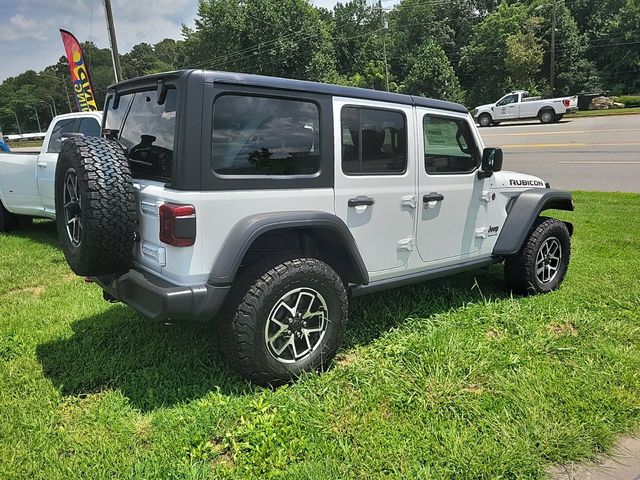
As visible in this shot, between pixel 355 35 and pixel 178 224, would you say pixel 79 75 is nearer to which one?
pixel 178 224

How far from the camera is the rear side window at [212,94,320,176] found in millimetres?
2668

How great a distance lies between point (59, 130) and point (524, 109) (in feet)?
88.0

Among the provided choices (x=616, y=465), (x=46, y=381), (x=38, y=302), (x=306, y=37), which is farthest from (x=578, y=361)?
(x=306, y=37)

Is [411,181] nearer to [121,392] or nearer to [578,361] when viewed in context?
[578,361]

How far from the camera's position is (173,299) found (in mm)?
2496

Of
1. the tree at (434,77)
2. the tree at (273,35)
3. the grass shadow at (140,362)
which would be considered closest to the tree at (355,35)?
the tree at (273,35)

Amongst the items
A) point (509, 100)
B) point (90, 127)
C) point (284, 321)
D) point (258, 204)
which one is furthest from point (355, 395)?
point (509, 100)

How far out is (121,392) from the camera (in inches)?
115

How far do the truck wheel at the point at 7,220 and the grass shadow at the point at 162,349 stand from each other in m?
4.87

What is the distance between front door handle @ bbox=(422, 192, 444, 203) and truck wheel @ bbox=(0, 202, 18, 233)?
712cm

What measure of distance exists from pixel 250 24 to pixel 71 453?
46487 mm

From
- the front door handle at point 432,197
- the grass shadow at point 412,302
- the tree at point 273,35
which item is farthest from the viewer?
the tree at point 273,35

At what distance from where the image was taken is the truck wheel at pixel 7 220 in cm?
775

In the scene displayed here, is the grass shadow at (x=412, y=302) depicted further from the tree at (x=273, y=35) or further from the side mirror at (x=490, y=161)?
the tree at (x=273, y=35)
